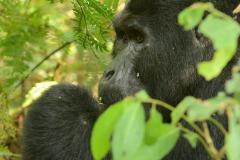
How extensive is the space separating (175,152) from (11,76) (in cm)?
160

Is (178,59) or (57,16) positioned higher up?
(178,59)

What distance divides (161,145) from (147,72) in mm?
1691

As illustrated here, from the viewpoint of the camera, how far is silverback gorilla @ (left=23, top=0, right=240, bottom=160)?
122 inches

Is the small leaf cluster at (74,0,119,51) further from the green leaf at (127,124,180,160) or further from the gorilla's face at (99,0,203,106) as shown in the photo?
the green leaf at (127,124,180,160)

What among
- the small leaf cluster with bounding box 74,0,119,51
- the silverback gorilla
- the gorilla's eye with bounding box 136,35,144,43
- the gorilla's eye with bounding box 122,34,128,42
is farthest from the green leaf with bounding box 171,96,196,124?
the small leaf cluster with bounding box 74,0,119,51

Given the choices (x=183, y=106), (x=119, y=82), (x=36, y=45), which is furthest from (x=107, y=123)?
(x=36, y=45)

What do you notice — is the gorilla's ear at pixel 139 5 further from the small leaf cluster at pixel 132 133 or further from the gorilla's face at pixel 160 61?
the small leaf cluster at pixel 132 133

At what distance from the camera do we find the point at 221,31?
4.46ft

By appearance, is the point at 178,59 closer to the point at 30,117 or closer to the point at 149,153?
the point at 30,117

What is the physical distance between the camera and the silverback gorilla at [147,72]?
3096 millimetres

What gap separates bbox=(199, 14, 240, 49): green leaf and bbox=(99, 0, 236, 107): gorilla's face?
5.62ft

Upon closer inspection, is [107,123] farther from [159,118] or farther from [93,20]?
[93,20]

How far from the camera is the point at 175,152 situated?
2.96 meters

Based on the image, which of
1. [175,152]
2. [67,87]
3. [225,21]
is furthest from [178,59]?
[225,21]
